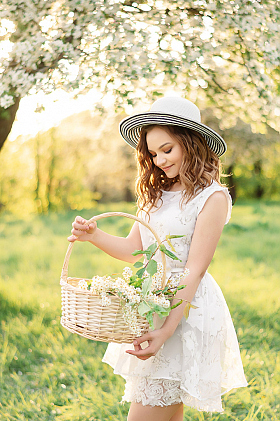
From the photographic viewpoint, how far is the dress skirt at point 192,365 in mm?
1846

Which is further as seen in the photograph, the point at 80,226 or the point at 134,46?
the point at 134,46

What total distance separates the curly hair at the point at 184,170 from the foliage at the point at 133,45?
100cm

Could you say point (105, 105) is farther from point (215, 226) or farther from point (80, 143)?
point (80, 143)

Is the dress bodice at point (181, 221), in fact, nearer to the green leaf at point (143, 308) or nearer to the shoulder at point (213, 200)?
the shoulder at point (213, 200)

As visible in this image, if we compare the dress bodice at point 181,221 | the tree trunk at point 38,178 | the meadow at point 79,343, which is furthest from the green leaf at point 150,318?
the tree trunk at point 38,178

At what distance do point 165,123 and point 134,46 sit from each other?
1.24 metres

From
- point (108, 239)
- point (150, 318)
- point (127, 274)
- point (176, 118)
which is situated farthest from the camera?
point (108, 239)

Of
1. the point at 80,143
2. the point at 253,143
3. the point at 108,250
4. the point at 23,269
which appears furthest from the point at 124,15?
the point at 80,143

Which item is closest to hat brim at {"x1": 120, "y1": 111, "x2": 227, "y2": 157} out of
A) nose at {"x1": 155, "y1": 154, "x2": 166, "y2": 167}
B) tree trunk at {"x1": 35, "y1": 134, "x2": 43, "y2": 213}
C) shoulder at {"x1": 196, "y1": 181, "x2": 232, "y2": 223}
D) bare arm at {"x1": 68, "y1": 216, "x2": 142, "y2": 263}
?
nose at {"x1": 155, "y1": 154, "x2": 166, "y2": 167}

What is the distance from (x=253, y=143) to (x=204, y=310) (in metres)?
11.1

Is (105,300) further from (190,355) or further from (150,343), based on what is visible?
(190,355)

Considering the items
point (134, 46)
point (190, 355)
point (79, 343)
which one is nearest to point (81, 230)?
point (190, 355)

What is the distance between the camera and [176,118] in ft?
6.31

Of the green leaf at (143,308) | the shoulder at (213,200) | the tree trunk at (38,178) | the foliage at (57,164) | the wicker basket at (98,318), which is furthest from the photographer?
the foliage at (57,164)
